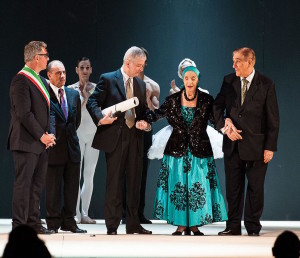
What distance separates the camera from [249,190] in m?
5.96

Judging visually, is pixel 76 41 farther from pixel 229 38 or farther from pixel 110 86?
pixel 110 86

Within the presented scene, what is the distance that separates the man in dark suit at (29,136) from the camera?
551 cm

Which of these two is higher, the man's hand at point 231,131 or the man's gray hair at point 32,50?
the man's gray hair at point 32,50

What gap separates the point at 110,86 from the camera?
594 cm

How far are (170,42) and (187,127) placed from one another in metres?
2.58

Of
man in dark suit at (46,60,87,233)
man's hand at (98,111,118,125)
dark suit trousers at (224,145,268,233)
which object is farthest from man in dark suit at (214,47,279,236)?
man in dark suit at (46,60,87,233)

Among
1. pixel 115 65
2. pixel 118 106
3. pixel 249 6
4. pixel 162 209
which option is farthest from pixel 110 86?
pixel 249 6

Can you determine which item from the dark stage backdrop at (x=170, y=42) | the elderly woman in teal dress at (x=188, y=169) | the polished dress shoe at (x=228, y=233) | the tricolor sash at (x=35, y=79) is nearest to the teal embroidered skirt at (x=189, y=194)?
the elderly woman in teal dress at (x=188, y=169)

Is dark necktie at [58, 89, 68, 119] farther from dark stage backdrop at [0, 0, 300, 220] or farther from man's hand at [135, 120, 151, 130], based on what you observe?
dark stage backdrop at [0, 0, 300, 220]

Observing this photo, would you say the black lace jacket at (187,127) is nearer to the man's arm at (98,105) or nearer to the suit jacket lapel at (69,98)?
the man's arm at (98,105)

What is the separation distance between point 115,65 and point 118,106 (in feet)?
8.64

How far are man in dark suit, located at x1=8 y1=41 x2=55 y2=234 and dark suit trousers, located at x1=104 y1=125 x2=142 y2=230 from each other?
1.70ft

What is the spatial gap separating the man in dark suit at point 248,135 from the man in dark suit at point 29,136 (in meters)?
1.41

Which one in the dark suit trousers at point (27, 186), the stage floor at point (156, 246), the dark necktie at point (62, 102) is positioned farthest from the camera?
the dark necktie at point (62, 102)
